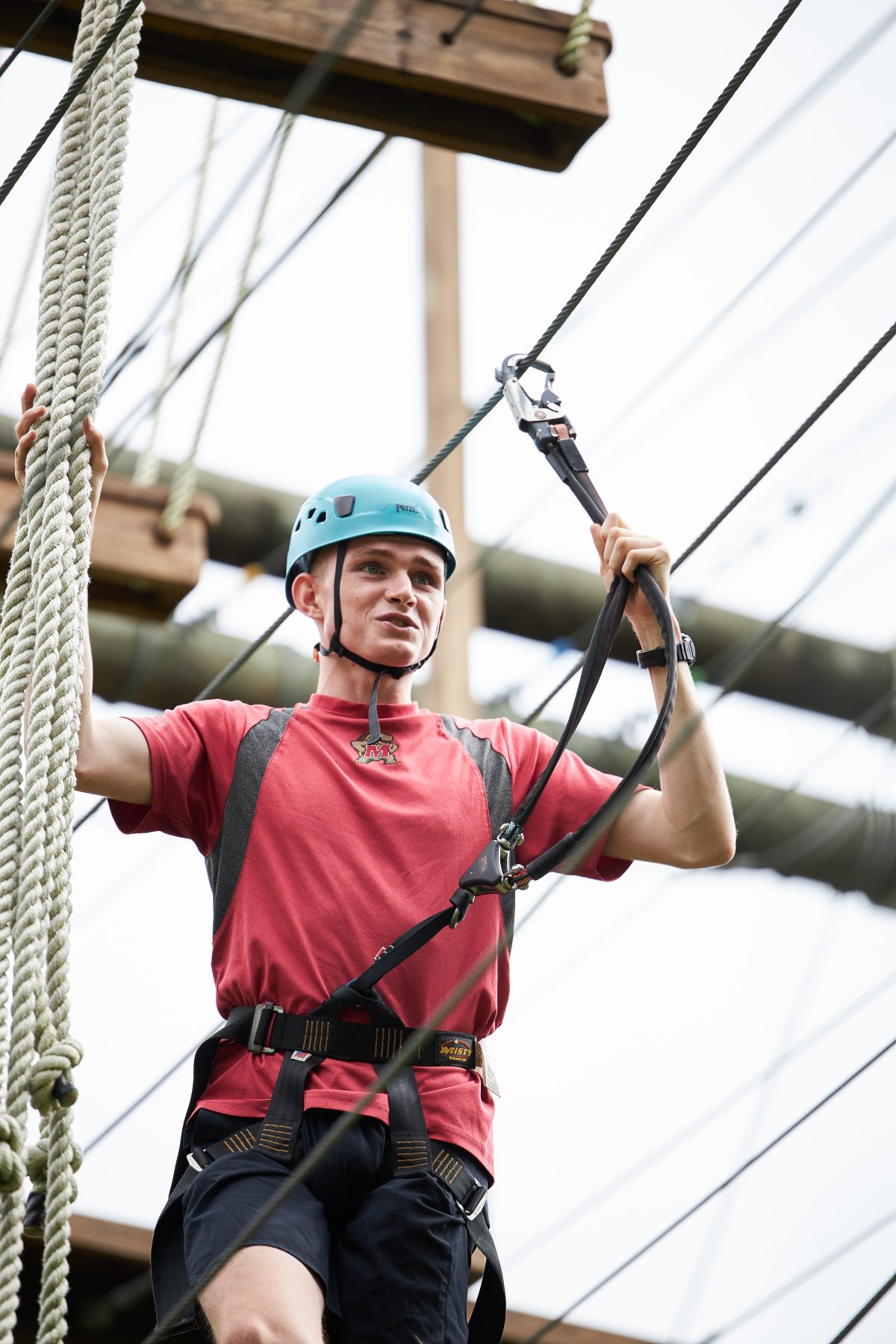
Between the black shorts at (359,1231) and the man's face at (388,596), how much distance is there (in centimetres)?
69

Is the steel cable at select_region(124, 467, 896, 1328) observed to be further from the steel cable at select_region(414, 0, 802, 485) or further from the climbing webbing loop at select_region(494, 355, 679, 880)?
the steel cable at select_region(414, 0, 802, 485)

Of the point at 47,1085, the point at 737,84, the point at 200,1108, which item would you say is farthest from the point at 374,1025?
the point at 737,84

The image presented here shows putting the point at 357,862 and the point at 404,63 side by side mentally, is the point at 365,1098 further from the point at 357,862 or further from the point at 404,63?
the point at 404,63

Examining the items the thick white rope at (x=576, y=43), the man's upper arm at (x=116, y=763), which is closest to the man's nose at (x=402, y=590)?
the man's upper arm at (x=116, y=763)

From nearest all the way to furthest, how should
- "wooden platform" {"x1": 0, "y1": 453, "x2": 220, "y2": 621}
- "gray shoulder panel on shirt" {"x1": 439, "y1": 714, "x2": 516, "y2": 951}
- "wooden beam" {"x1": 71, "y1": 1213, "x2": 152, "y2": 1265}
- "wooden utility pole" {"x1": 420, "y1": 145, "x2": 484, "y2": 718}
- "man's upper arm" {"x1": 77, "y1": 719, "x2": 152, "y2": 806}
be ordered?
"man's upper arm" {"x1": 77, "y1": 719, "x2": 152, "y2": 806} → "gray shoulder panel on shirt" {"x1": 439, "y1": 714, "x2": 516, "y2": 951} → "wooden platform" {"x1": 0, "y1": 453, "x2": 220, "y2": 621} → "wooden beam" {"x1": 71, "y1": 1213, "x2": 152, "y2": 1265} → "wooden utility pole" {"x1": 420, "y1": 145, "x2": 484, "y2": 718}

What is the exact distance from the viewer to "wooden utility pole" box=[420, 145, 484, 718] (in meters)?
5.76

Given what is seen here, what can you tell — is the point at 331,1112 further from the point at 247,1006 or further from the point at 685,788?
the point at 685,788

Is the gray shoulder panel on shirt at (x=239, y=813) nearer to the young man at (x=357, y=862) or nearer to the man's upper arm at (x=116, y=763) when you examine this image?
the young man at (x=357, y=862)

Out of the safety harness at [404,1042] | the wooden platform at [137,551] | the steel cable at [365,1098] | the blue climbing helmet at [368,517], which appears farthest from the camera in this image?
the wooden platform at [137,551]

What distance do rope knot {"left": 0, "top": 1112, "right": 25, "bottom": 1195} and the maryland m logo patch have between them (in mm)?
722

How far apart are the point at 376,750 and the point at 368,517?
1.28ft

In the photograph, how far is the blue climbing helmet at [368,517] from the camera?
8.82 ft

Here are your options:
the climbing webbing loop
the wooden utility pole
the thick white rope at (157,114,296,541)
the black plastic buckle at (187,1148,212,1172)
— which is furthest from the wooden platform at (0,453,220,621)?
the wooden utility pole

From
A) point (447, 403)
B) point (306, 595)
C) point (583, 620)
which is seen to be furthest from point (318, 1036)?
point (447, 403)
